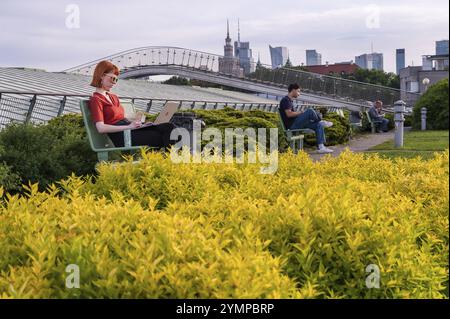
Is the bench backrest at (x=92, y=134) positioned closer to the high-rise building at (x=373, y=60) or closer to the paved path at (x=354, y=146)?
the high-rise building at (x=373, y=60)

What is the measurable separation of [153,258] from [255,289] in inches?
18.2

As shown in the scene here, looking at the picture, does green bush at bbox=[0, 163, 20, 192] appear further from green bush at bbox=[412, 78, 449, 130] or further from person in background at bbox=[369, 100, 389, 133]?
green bush at bbox=[412, 78, 449, 130]

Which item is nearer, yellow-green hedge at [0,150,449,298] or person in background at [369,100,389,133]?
yellow-green hedge at [0,150,449,298]

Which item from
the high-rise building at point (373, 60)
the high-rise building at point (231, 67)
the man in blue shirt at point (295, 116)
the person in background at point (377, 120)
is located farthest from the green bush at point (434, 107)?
the high-rise building at point (231, 67)

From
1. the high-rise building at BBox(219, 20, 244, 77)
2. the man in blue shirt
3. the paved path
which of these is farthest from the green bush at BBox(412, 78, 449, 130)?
the high-rise building at BBox(219, 20, 244, 77)

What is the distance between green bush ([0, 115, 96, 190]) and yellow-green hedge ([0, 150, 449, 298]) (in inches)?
131

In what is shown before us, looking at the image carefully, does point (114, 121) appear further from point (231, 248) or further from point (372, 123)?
point (372, 123)

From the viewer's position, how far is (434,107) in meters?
23.8

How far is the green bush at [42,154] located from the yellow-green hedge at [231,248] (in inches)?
131

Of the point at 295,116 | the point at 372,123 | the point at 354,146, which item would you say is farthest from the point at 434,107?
the point at 295,116

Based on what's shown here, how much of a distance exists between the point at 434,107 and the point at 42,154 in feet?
65.1

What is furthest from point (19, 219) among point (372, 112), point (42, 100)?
point (372, 112)

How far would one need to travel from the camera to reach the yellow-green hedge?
2.27 metres
